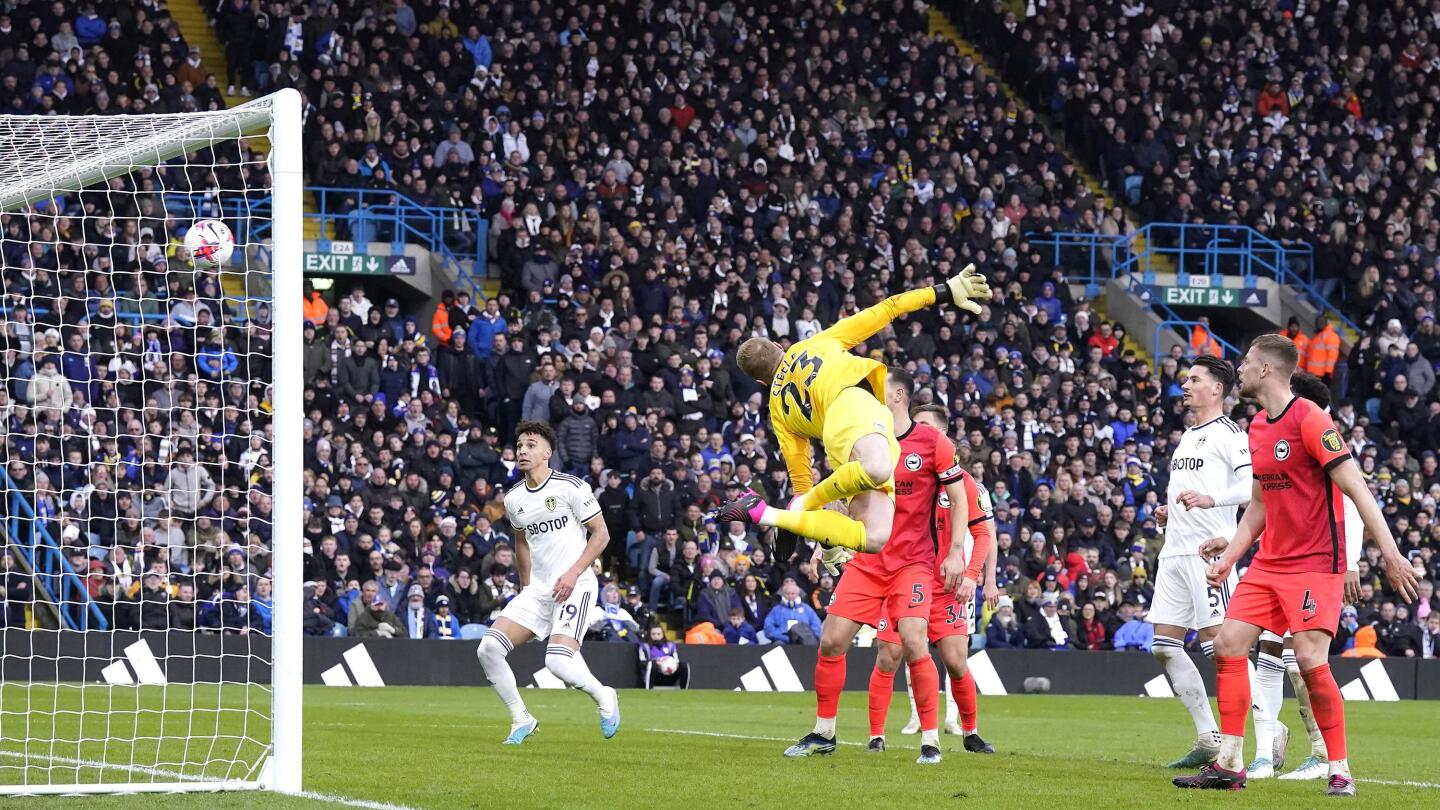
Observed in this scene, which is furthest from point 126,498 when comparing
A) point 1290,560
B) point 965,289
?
point 1290,560

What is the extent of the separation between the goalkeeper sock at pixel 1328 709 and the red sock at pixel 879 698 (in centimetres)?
331

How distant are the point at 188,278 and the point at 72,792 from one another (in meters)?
16.5

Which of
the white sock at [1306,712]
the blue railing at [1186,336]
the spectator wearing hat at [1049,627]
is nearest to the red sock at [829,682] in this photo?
the white sock at [1306,712]

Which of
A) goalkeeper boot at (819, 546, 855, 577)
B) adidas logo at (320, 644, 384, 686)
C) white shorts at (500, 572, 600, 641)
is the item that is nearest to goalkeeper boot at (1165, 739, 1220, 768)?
goalkeeper boot at (819, 546, 855, 577)

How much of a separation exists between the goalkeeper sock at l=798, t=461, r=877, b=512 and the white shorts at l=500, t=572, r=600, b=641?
2.99 metres

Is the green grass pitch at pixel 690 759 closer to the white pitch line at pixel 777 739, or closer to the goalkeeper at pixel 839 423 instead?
the white pitch line at pixel 777 739

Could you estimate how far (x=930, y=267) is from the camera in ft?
100

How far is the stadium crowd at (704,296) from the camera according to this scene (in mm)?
22484

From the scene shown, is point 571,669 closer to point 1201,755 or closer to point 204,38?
point 1201,755

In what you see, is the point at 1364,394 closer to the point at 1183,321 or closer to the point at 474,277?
the point at 1183,321

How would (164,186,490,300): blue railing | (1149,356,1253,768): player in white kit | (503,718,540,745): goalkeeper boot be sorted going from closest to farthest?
1. (1149,356,1253,768): player in white kit
2. (503,718,540,745): goalkeeper boot
3. (164,186,490,300): blue railing

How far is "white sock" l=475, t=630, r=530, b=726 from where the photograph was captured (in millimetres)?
13102

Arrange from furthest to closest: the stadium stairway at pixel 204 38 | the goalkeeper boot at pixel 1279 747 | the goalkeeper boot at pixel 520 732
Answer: the stadium stairway at pixel 204 38, the goalkeeper boot at pixel 520 732, the goalkeeper boot at pixel 1279 747

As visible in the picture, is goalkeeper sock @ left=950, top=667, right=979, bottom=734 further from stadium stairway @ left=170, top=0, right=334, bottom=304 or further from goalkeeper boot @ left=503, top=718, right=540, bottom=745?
stadium stairway @ left=170, top=0, right=334, bottom=304
